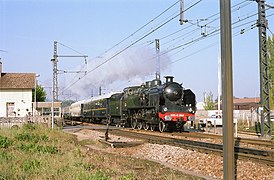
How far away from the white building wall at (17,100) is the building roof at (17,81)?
0.55 meters

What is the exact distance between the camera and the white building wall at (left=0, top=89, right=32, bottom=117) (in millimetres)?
44094

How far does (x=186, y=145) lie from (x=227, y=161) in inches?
379

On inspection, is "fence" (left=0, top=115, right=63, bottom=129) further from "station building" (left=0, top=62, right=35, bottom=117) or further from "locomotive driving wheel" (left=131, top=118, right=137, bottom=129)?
"station building" (left=0, top=62, right=35, bottom=117)

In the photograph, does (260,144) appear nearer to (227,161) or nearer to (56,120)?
(227,161)

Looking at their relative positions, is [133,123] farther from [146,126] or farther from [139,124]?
[146,126]

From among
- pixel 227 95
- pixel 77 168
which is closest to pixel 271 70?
pixel 77 168

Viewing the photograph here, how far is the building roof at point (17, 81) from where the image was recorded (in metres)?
45.3

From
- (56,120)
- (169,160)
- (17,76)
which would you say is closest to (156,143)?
(169,160)

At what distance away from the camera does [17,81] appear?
153ft

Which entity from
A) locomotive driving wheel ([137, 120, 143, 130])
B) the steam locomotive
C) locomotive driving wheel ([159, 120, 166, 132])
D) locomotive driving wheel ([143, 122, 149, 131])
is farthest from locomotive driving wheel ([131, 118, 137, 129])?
locomotive driving wheel ([159, 120, 166, 132])

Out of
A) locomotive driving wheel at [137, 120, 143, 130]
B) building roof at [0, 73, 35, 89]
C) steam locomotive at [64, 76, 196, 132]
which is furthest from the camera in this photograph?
building roof at [0, 73, 35, 89]

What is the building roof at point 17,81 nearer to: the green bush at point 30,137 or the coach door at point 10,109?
the coach door at point 10,109

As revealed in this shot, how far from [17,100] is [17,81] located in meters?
2.99

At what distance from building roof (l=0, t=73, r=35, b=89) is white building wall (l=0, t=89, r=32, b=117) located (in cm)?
55
